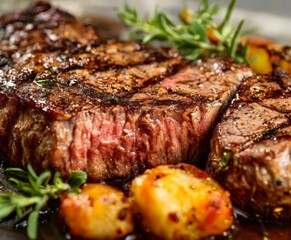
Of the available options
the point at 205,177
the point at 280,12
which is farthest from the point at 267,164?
the point at 280,12

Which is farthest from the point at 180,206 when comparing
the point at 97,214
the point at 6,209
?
the point at 6,209

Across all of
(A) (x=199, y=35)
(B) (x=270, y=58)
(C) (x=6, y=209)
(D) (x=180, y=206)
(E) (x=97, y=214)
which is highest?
(A) (x=199, y=35)

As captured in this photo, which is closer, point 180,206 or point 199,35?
point 180,206

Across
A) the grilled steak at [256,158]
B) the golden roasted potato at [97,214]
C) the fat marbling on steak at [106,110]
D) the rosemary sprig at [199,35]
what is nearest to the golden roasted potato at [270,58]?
the rosemary sprig at [199,35]

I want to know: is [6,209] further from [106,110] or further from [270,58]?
[270,58]

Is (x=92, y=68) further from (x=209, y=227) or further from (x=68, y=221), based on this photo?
(x=209, y=227)

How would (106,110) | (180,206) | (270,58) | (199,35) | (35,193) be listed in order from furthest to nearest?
(270,58), (199,35), (106,110), (35,193), (180,206)

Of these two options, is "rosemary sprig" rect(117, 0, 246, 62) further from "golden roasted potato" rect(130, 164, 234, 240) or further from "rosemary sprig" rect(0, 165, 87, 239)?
"rosemary sprig" rect(0, 165, 87, 239)
